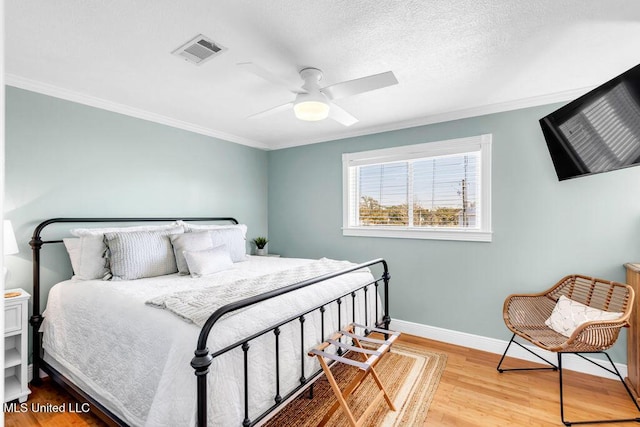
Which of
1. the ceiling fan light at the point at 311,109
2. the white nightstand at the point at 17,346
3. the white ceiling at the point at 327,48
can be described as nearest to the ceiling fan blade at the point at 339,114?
the ceiling fan light at the point at 311,109

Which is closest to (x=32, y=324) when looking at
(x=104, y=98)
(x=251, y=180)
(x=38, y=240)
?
(x=38, y=240)

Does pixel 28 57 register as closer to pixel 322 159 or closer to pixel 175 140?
pixel 175 140

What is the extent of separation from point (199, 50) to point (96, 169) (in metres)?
1.70

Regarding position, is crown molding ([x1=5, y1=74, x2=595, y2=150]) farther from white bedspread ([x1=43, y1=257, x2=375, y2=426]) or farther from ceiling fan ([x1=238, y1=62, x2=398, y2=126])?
white bedspread ([x1=43, y1=257, x2=375, y2=426])

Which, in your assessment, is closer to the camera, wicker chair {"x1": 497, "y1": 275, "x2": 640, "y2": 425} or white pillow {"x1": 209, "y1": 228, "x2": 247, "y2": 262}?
wicker chair {"x1": 497, "y1": 275, "x2": 640, "y2": 425}

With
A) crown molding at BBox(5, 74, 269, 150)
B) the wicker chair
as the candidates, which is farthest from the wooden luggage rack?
crown molding at BBox(5, 74, 269, 150)

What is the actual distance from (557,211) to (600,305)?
82 cm

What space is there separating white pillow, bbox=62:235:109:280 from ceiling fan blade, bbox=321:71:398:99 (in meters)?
2.16

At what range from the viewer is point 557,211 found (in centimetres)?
288

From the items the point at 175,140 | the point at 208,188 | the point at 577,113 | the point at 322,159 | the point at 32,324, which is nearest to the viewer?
the point at 577,113

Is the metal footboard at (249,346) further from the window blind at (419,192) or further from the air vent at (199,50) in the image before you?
the air vent at (199,50)

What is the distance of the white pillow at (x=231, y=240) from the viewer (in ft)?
10.9

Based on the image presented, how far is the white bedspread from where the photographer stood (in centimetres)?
149

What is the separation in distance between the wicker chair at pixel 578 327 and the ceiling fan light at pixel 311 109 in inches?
86.9
